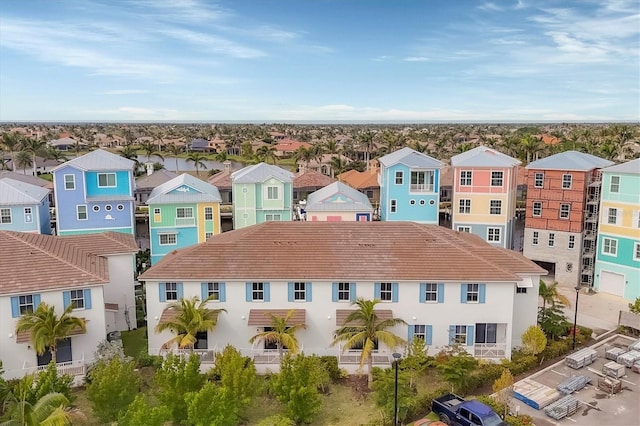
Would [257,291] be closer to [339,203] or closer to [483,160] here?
[339,203]

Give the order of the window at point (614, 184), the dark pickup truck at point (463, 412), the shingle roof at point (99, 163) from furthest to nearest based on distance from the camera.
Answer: the shingle roof at point (99, 163), the window at point (614, 184), the dark pickup truck at point (463, 412)

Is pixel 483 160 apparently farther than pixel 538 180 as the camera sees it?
Yes

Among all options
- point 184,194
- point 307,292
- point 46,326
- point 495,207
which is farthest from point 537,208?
point 46,326

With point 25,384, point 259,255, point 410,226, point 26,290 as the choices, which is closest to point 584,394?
point 410,226

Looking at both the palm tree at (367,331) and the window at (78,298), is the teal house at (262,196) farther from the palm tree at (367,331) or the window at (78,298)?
the palm tree at (367,331)

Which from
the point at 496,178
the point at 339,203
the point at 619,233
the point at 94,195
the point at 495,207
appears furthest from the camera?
the point at 339,203

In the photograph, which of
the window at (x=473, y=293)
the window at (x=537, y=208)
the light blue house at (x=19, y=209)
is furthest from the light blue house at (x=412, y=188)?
the light blue house at (x=19, y=209)
